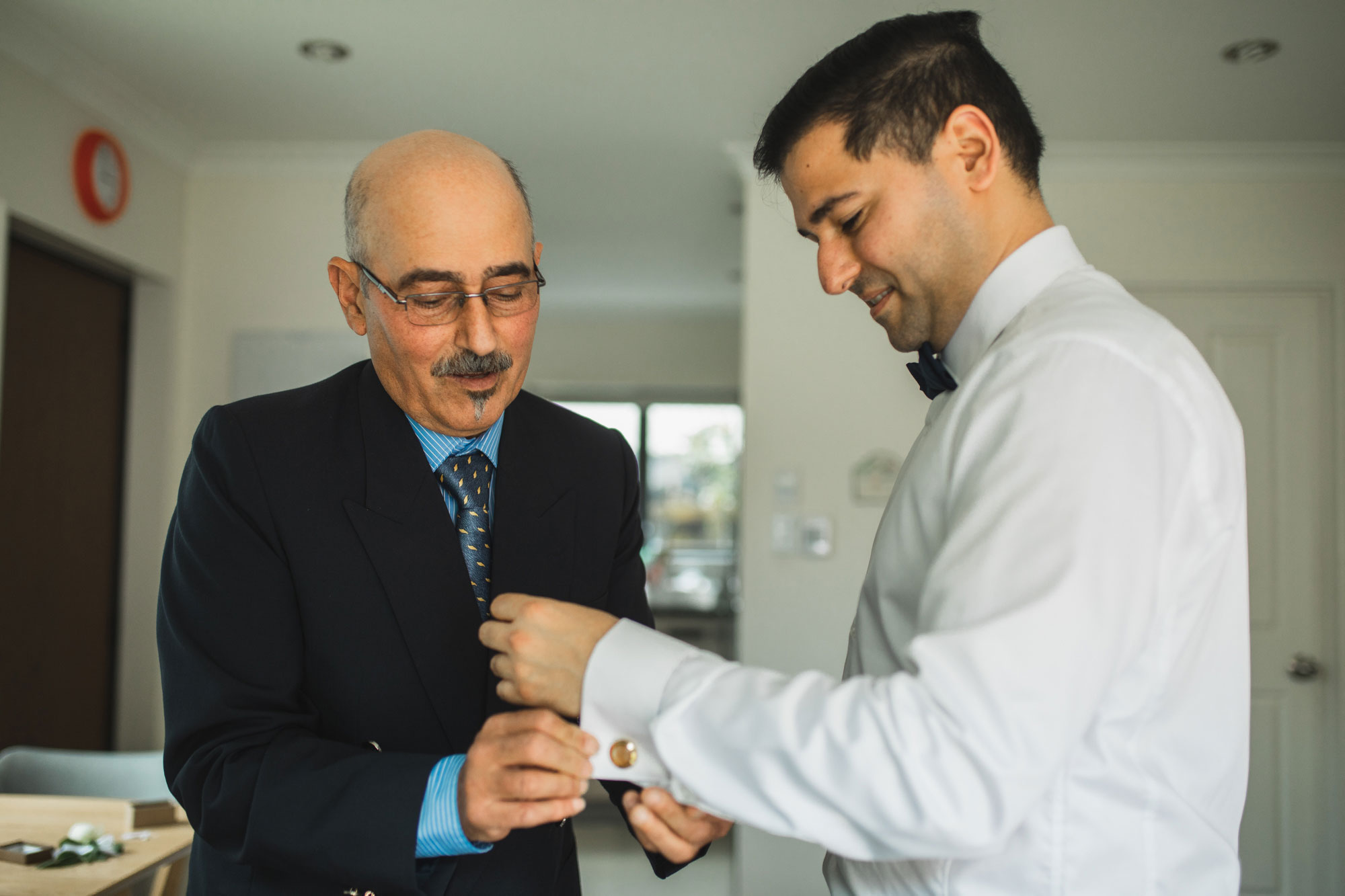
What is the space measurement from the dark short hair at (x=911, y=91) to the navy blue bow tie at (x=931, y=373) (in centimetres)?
21

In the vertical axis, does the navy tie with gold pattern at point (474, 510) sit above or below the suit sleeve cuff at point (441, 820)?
above

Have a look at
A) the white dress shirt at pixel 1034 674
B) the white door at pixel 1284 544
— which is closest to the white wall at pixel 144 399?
the white dress shirt at pixel 1034 674

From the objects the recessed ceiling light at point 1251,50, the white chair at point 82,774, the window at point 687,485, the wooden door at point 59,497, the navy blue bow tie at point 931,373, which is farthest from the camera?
the window at point 687,485

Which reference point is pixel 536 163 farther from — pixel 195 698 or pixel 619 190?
pixel 195 698

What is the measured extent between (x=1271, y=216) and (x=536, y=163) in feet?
10.3

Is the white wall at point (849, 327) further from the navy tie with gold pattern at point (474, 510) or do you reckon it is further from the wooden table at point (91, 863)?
the navy tie with gold pattern at point (474, 510)

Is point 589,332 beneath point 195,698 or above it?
above

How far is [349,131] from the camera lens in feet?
13.0

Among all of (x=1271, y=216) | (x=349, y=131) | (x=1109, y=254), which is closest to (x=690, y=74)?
(x=349, y=131)

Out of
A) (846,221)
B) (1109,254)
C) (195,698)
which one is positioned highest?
(1109,254)

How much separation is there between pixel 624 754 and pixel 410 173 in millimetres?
690

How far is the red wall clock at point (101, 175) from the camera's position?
11.1ft

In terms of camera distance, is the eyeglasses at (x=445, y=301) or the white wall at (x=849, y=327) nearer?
the eyeglasses at (x=445, y=301)

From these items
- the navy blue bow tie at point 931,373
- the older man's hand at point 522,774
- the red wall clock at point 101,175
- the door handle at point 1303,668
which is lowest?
the door handle at point 1303,668
